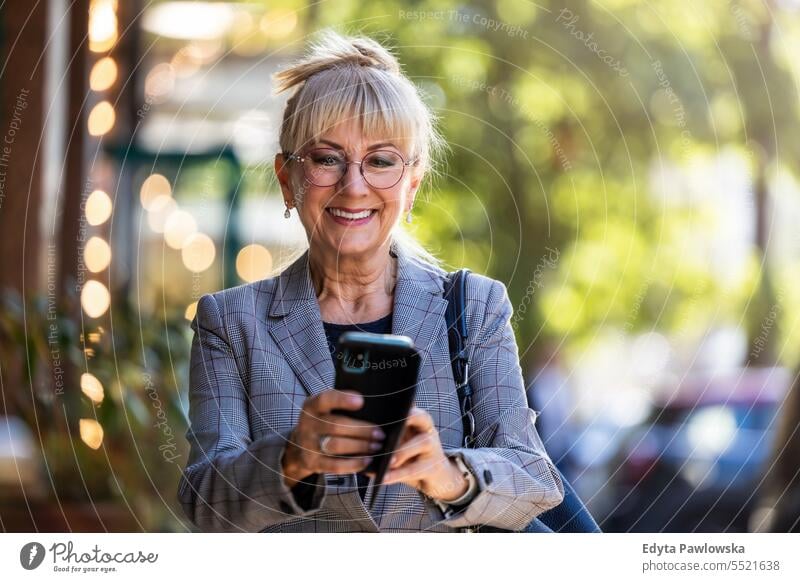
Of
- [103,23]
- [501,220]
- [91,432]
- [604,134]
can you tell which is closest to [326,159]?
[91,432]

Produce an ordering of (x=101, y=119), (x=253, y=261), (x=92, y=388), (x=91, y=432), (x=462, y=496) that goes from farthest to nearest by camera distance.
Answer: (x=253, y=261) → (x=101, y=119) → (x=91, y=432) → (x=92, y=388) → (x=462, y=496)

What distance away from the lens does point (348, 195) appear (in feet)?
5.03

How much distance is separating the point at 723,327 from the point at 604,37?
133 cm

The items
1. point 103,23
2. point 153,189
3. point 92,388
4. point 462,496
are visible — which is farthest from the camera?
point 153,189

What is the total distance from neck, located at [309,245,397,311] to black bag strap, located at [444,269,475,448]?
11 centimetres

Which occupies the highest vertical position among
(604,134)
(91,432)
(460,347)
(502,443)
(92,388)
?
(604,134)

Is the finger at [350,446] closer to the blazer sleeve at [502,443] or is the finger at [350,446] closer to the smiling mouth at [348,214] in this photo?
the blazer sleeve at [502,443]

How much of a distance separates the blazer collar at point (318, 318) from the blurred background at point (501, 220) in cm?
102

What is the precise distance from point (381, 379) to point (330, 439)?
0.36 ft

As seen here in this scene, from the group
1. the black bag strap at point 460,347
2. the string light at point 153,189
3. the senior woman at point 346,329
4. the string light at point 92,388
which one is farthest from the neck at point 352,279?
the string light at point 153,189

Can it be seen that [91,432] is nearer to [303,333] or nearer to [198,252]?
[198,252]

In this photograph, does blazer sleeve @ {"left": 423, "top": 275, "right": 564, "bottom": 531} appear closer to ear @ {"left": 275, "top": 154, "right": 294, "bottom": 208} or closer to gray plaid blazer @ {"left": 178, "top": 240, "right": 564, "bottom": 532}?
gray plaid blazer @ {"left": 178, "top": 240, "right": 564, "bottom": 532}

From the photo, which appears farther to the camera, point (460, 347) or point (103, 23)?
point (103, 23)

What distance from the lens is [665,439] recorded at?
16.2ft
